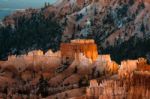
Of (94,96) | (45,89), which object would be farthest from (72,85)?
(94,96)

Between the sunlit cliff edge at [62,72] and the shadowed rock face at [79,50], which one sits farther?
the shadowed rock face at [79,50]

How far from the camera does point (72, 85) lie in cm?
12331

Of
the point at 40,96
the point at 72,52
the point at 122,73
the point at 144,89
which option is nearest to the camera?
the point at 144,89

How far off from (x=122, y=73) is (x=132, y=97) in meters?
12.8

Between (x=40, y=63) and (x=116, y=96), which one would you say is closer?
(x=116, y=96)

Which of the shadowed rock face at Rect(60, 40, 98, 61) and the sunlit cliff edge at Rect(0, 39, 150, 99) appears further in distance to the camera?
the shadowed rock face at Rect(60, 40, 98, 61)

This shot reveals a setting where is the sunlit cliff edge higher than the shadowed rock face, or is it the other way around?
the shadowed rock face

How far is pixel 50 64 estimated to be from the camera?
444ft

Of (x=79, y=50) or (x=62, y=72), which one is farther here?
(x=79, y=50)

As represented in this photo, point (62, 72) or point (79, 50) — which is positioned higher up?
point (79, 50)

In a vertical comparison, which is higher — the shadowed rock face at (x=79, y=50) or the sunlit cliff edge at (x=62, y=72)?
the shadowed rock face at (x=79, y=50)

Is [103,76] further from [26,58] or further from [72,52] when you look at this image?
[26,58]

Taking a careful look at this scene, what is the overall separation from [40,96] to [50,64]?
55.5 ft

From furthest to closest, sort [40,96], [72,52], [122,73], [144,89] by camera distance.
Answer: [72,52]
[40,96]
[122,73]
[144,89]
